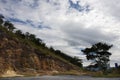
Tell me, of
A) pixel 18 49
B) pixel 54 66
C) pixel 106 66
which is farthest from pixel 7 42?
pixel 106 66

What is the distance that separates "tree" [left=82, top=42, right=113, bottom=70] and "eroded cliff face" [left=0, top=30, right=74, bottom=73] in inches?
895

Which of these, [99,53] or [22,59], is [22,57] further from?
[99,53]

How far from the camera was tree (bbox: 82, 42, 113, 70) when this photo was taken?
288 feet

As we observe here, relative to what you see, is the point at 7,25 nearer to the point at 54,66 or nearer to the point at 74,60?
the point at 54,66

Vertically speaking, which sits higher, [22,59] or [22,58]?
[22,58]

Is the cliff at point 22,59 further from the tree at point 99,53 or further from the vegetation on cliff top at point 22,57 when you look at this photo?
the tree at point 99,53

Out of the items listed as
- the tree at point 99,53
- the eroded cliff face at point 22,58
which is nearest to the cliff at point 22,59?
the eroded cliff face at point 22,58

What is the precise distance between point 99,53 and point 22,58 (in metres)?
31.5

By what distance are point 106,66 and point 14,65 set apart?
35.7 meters

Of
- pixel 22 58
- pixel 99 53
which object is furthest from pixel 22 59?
pixel 99 53

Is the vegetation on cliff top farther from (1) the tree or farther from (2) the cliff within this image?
(1) the tree

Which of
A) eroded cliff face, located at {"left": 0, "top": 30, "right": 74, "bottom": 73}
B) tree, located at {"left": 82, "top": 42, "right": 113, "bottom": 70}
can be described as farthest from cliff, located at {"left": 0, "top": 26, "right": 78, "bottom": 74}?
tree, located at {"left": 82, "top": 42, "right": 113, "bottom": 70}

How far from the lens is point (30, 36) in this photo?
13962 cm

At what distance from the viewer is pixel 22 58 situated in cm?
9475
